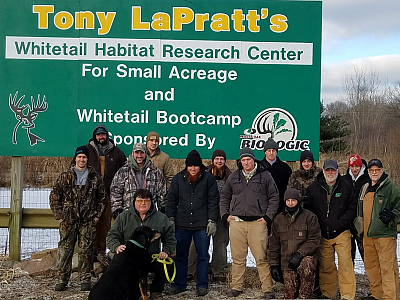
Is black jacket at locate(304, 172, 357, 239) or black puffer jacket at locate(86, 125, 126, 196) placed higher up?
black puffer jacket at locate(86, 125, 126, 196)

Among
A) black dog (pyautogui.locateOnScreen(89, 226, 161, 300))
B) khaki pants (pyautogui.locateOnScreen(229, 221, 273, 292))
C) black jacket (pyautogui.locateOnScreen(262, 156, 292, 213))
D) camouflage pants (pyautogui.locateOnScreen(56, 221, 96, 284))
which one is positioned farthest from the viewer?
black jacket (pyautogui.locateOnScreen(262, 156, 292, 213))

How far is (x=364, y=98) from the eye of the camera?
39.2 m

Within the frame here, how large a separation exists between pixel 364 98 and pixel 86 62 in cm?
3559

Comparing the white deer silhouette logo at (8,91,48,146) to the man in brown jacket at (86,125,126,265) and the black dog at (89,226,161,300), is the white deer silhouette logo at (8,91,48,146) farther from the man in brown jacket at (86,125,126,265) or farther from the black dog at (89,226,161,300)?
the black dog at (89,226,161,300)

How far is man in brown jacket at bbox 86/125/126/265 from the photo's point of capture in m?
6.37

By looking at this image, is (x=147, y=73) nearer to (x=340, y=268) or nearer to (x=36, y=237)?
(x=340, y=268)

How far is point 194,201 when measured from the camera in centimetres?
589

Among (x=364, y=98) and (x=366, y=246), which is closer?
(x=366, y=246)

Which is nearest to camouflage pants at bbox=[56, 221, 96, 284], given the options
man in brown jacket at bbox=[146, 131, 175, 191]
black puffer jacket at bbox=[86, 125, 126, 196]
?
black puffer jacket at bbox=[86, 125, 126, 196]

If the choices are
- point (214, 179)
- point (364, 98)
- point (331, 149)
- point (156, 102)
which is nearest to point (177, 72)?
point (156, 102)

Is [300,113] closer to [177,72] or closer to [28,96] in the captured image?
[177,72]

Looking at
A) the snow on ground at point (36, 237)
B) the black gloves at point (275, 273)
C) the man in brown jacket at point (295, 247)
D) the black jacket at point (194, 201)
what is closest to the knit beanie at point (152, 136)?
the black jacket at point (194, 201)

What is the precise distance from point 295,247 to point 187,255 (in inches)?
52.3

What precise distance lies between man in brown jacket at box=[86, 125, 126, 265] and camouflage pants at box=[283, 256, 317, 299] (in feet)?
7.92
